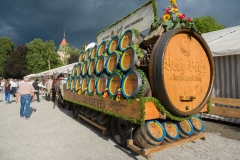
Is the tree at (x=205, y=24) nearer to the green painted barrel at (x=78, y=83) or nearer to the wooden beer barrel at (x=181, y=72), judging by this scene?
the green painted barrel at (x=78, y=83)

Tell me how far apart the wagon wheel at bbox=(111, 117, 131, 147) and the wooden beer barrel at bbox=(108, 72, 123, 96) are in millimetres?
699

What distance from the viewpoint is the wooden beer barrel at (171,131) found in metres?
3.59

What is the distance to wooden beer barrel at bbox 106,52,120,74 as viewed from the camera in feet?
14.2

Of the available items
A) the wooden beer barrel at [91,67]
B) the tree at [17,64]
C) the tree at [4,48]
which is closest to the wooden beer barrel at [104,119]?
the wooden beer barrel at [91,67]

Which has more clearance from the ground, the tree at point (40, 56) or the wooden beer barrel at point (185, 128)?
the tree at point (40, 56)

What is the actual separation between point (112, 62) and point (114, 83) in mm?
644

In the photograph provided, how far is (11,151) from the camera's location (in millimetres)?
4129

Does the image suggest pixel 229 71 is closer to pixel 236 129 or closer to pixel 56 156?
pixel 236 129

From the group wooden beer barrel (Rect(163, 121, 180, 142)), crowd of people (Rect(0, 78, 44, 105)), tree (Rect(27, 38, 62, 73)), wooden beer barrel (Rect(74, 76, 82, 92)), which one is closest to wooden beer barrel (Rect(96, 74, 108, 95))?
wooden beer barrel (Rect(74, 76, 82, 92))

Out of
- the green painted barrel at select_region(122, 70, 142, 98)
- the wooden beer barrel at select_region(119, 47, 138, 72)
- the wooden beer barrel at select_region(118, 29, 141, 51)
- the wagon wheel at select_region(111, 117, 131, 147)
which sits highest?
the wooden beer barrel at select_region(118, 29, 141, 51)

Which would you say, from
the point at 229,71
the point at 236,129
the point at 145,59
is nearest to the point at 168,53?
the point at 145,59

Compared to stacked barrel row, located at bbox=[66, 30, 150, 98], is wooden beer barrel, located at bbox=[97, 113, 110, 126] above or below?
below

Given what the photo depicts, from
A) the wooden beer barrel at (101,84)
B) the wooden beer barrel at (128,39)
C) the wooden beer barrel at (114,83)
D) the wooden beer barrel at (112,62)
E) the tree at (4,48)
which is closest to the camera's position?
the wooden beer barrel at (114,83)

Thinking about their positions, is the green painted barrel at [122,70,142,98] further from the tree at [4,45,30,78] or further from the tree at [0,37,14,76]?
the tree at [0,37,14,76]
